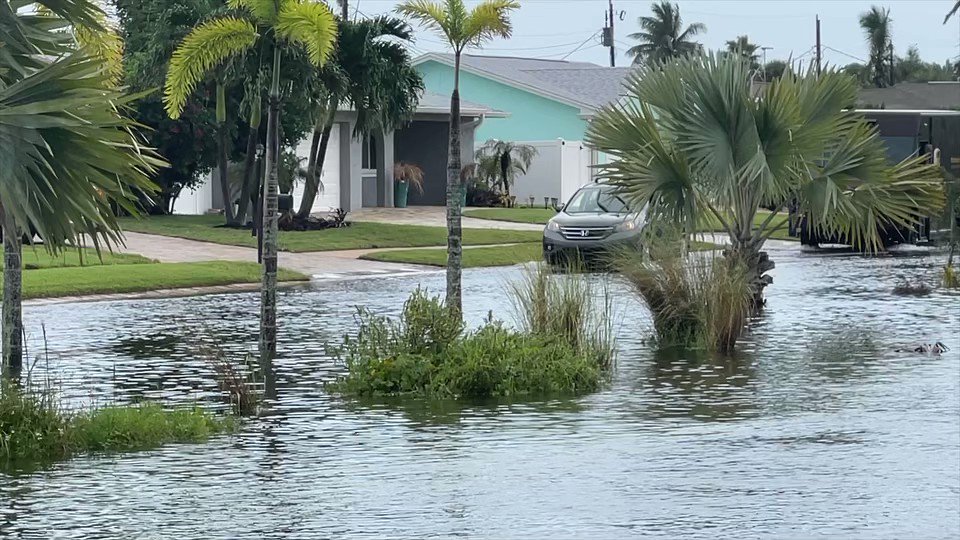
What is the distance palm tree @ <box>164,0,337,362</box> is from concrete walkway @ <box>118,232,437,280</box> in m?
11.0

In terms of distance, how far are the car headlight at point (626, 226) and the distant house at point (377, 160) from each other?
14172mm

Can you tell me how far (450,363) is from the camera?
15422 mm

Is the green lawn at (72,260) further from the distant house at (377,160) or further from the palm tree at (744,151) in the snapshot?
the distant house at (377,160)

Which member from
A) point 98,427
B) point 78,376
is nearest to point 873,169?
point 78,376

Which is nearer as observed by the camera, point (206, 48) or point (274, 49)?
point (206, 48)

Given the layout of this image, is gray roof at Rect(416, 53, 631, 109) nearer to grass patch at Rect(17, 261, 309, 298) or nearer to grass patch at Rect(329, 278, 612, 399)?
grass patch at Rect(17, 261, 309, 298)

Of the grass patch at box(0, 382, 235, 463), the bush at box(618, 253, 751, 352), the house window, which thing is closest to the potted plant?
the house window

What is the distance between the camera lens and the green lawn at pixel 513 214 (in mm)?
45906

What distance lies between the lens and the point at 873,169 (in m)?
20.8

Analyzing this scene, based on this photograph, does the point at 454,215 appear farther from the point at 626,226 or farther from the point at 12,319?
the point at 626,226

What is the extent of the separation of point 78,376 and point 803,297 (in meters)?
12.6

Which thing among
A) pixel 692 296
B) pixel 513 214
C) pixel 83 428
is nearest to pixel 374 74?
pixel 513 214

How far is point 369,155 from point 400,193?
1487 millimetres

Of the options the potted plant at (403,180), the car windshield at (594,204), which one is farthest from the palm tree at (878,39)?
the car windshield at (594,204)
